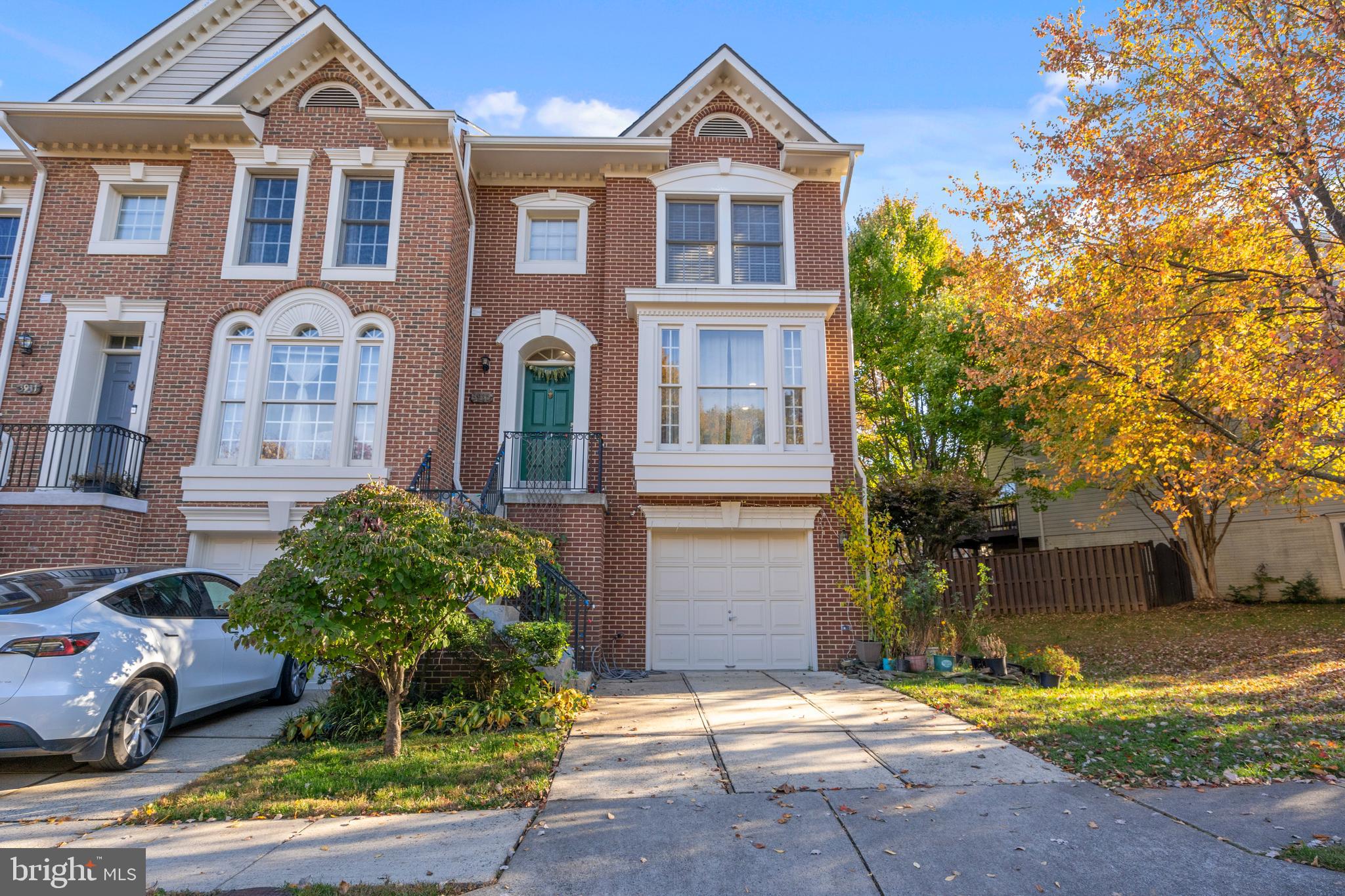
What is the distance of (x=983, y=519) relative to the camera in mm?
14461

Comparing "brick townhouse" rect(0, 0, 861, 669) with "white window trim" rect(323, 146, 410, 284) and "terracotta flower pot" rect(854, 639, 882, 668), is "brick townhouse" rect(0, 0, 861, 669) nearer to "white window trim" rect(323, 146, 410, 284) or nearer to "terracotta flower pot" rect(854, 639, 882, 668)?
"white window trim" rect(323, 146, 410, 284)

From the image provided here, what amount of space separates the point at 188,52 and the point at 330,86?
3.08 meters

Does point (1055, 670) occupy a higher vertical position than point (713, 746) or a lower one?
higher

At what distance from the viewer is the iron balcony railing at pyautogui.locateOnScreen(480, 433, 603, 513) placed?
11.9 metres

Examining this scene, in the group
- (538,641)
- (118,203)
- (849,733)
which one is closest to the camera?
(849,733)

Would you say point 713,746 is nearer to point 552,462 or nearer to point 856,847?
point 856,847

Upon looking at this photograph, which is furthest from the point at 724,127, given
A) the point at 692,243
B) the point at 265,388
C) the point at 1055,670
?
the point at 1055,670

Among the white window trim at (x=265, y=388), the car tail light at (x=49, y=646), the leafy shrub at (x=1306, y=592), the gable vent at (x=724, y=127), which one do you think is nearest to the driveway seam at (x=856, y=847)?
the car tail light at (x=49, y=646)

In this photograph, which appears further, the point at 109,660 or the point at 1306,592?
the point at 1306,592

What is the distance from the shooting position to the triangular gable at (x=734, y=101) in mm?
13078

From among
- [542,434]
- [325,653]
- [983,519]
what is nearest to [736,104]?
[542,434]

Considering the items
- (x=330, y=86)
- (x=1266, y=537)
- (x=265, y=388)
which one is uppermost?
(x=330, y=86)

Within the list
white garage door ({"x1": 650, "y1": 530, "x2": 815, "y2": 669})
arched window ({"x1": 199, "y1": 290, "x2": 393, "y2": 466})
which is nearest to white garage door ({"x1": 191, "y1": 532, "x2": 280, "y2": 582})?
arched window ({"x1": 199, "y1": 290, "x2": 393, "y2": 466})

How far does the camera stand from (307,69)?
40.5 ft
